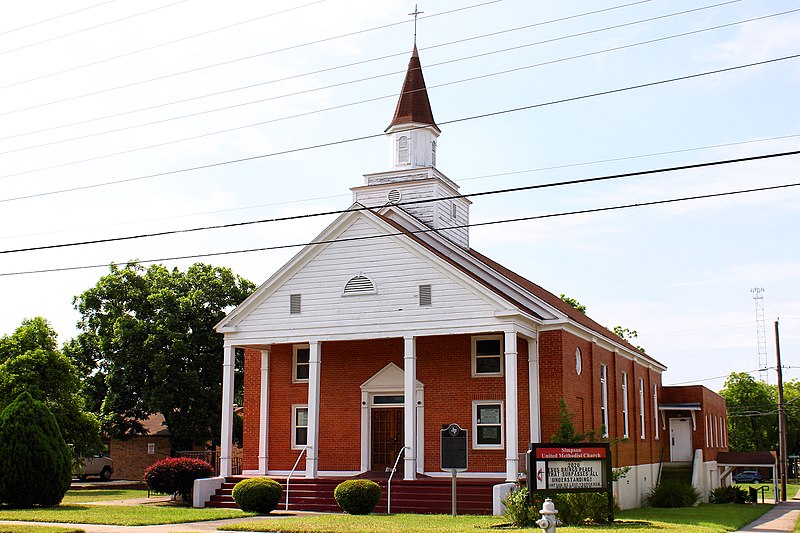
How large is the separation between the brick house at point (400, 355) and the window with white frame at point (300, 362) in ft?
0.15

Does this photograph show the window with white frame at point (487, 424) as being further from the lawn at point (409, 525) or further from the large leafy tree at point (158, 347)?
the large leafy tree at point (158, 347)

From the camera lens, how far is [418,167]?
33.6m

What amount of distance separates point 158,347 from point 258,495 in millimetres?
19727

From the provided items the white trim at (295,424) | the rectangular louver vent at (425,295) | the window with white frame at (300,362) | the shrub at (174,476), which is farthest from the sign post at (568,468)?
the window with white frame at (300,362)


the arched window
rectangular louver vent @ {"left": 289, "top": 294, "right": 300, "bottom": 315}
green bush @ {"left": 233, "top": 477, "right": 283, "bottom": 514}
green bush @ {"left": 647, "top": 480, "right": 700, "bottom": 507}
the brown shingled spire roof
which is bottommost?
green bush @ {"left": 647, "top": 480, "right": 700, "bottom": 507}

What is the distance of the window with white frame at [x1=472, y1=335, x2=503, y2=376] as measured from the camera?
2911 centimetres

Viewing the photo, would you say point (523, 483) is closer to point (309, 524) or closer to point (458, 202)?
point (309, 524)

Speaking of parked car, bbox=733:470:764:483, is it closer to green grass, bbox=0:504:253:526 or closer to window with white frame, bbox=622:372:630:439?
window with white frame, bbox=622:372:630:439

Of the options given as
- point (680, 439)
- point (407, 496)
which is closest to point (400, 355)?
point (407, 496)

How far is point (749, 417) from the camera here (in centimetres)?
9388

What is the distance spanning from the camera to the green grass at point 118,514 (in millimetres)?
20844

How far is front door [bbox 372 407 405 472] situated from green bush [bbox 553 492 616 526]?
9673mm

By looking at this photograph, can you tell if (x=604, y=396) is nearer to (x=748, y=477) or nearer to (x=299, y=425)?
(x=299, y=425)

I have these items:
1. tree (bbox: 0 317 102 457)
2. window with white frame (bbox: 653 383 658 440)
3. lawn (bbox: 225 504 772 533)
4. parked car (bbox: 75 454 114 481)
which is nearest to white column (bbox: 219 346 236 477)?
lawn (bbox: 225 504 772 533)
